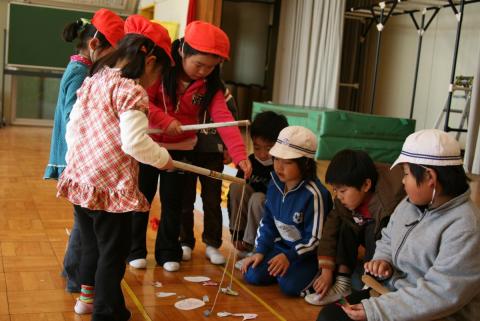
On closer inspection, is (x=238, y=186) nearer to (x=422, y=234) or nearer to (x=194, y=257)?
(x=194, y=257)

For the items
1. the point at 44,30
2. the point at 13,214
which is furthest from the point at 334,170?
the point at 44,30

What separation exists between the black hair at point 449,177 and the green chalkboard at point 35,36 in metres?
5.84

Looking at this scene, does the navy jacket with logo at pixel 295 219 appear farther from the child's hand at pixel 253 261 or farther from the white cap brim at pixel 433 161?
the white cap brim at pixel 433 161

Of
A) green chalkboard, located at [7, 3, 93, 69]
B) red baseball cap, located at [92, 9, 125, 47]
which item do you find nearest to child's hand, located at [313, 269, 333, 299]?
red baseball cap, located at [92, 9, 125, 47]

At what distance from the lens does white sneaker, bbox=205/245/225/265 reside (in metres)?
2.39

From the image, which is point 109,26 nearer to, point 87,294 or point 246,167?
point 246,167

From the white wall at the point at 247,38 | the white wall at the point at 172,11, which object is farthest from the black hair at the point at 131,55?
the white wall at the point at 247,38

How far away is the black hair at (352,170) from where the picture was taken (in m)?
2.00

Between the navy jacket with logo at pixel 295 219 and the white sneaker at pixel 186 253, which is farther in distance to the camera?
the white sneaker at pixel 186 253

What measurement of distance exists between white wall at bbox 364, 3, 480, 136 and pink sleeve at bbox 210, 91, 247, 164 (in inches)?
139

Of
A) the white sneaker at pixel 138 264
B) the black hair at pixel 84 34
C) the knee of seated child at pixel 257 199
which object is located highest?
the black hair at pixel 84 34

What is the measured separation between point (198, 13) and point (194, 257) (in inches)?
99.3

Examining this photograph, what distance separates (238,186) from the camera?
2.51 meters

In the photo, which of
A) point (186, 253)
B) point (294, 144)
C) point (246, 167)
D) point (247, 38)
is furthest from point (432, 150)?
point (247, 38)
